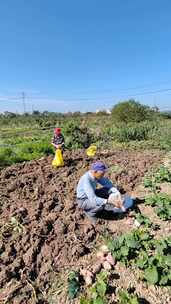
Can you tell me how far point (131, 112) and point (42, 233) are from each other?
1870 centimetres

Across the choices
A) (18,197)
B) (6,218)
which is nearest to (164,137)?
(18,197)

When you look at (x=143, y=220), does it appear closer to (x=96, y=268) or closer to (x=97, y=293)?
(x=96, y=268)

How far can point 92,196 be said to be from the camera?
3.82 meters

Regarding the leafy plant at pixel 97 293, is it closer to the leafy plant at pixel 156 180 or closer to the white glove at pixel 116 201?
the white glove at pixel 116 201

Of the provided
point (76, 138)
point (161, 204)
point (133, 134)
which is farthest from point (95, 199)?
point (133, 134)

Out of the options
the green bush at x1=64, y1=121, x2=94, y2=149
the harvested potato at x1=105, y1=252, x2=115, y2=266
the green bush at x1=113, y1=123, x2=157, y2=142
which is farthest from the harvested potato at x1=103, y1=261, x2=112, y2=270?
the green bush at x1=113, y1=123, x2=157, y2=142

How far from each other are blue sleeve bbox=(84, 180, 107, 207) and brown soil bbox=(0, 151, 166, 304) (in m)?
0.26

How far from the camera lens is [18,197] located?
4965 mm

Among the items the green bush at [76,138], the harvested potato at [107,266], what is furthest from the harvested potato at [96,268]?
the green bush at [76,138]

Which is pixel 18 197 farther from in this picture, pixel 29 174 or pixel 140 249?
pixel 140 249

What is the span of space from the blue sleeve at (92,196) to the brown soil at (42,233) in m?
0.26

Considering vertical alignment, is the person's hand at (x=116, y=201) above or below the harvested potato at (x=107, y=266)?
above

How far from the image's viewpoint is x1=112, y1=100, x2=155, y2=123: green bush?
841 inches

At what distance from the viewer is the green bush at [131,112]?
21.4 meters
